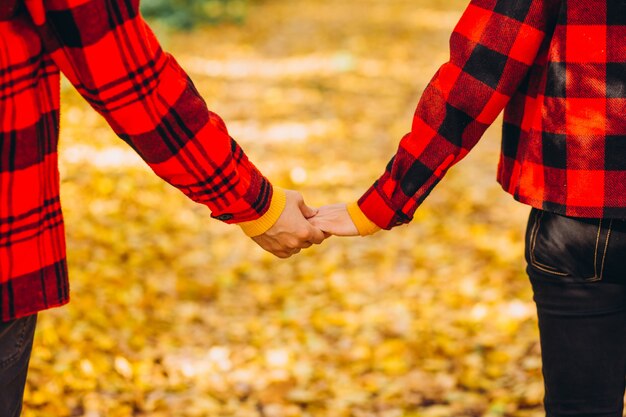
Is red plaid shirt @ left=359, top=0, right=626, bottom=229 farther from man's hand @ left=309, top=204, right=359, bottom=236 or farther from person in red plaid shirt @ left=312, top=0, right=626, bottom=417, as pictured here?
man's hand @ left=309, top=204, right=359, bottom=236

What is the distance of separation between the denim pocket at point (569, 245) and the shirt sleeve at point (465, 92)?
0.31 meters

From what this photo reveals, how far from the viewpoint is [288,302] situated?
4551 millimetres

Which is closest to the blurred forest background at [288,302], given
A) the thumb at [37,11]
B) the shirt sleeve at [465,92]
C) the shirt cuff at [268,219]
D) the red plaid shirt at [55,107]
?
the shirt cuff at [268,219]

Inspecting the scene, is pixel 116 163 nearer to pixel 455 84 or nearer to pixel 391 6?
pixel 455 84

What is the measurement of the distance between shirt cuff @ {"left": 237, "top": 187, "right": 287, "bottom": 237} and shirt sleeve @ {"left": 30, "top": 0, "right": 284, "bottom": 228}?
0.15m

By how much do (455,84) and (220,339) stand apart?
244cm

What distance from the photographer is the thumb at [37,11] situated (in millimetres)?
1461

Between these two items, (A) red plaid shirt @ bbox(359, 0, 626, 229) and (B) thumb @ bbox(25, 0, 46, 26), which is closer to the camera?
(B) thumb @ bbox(25, 0, 46, 26)

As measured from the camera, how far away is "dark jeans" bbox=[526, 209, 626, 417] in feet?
6.02

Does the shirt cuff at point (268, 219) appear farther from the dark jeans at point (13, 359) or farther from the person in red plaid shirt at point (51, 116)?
the dark jeans at point (13, 359)

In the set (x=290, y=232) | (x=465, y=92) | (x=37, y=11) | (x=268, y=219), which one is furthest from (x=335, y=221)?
(x=37, y=11)

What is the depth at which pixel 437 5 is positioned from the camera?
17.4 metres

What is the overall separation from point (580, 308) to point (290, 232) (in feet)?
2.88

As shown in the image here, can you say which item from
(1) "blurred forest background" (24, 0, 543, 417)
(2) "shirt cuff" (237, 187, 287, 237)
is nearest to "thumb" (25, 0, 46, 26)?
(2) "shirt cuff" (237, 187, 287, 237)
